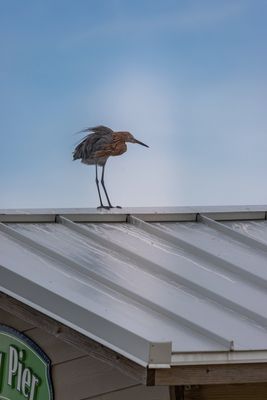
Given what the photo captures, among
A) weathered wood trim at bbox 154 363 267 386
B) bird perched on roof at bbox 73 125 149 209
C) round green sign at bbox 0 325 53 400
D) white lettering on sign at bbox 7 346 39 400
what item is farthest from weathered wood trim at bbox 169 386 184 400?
bird perched on roof at bbox 73 125 149 209

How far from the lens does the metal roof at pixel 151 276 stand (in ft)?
15.7

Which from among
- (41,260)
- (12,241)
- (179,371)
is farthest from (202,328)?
(12,241)

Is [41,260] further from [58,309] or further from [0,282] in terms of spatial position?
[58,309]

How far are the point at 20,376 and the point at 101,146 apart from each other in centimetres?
273

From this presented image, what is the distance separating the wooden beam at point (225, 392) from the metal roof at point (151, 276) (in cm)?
36

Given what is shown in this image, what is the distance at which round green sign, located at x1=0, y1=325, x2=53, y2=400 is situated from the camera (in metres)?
5.90

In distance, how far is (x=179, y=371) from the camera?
464 centimetres

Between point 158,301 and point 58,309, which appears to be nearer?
point 58,309

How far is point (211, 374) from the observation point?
186 inches

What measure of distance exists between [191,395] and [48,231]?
2.42 metres

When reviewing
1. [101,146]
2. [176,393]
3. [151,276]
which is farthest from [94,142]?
[176,393]

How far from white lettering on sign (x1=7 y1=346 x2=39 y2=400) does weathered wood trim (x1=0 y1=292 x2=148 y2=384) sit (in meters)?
0.54

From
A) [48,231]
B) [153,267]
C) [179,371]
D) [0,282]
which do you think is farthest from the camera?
[48,231]

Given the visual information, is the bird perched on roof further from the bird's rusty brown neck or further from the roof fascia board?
the roof fascia board
